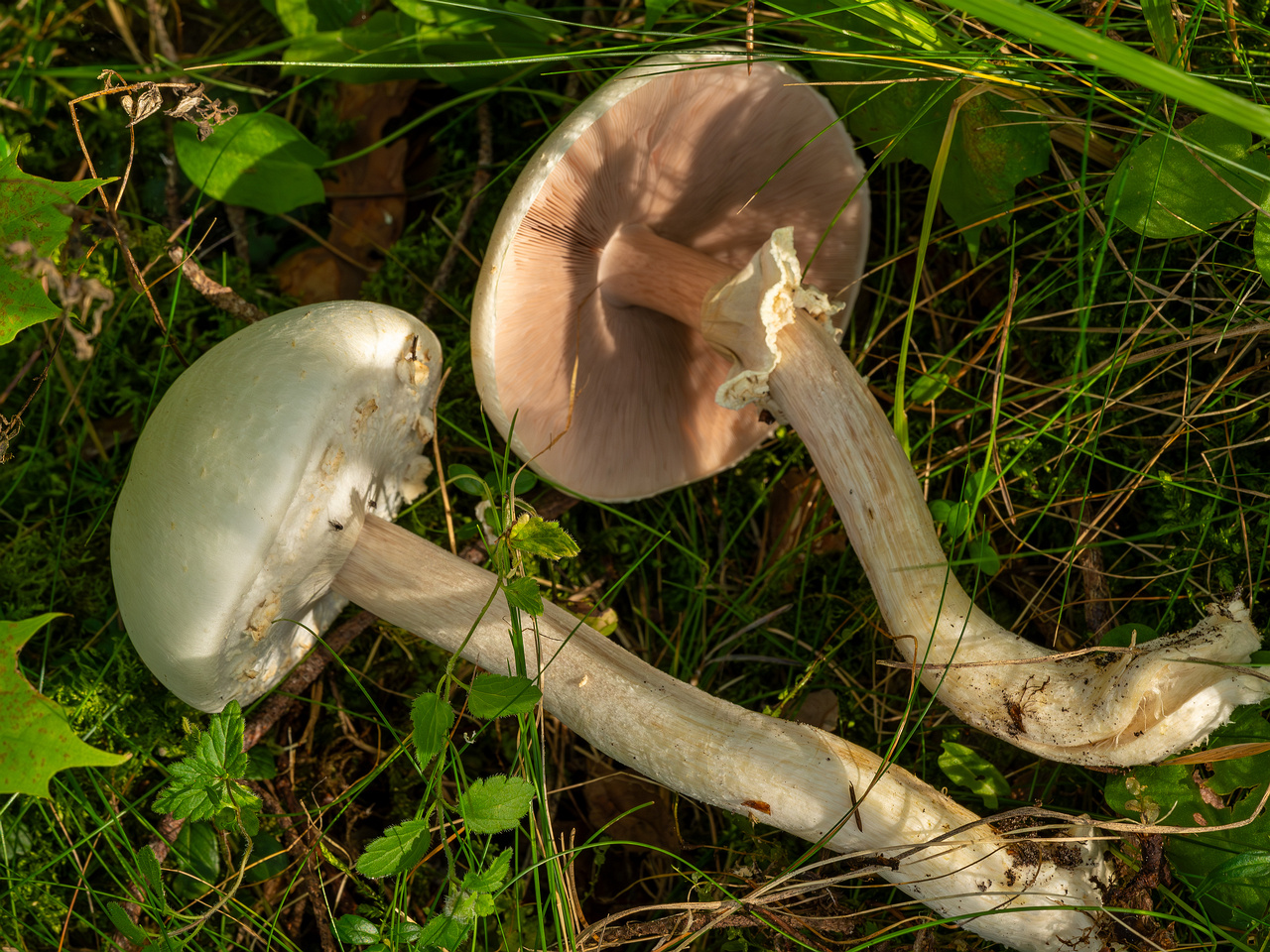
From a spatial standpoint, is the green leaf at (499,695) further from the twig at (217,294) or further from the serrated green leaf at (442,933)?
the twig at (217,294)

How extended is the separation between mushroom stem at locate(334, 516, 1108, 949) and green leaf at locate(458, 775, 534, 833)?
0.29 metres

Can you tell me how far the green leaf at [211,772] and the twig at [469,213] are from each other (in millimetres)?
1169

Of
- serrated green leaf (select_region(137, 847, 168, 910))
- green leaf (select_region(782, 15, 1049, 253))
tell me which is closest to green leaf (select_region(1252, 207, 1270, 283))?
green leaf (select_region(782, 15, 1049, 253))

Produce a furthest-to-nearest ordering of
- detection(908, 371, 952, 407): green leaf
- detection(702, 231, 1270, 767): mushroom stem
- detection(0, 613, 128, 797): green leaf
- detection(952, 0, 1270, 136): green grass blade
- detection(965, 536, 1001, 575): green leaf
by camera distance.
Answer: detection(908, 371, 952, 407): green leaf → detection(965, 536, 1001, 575): green leaf → detection(702, 231, 1270, 767): mushroom stem → detection(0, 613, 128, 797): green leaf → detection(952, 0, 1270, 136): green grass blade

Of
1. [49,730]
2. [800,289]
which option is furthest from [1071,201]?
[49,730]

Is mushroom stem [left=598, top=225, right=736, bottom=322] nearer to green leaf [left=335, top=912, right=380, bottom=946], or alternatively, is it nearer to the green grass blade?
the green grass blade

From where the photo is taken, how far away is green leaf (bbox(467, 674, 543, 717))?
156 centimetres

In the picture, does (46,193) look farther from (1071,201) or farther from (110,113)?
(1071,201)

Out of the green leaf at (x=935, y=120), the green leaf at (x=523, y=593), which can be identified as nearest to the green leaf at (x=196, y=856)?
the green leaf at (x=523, y=593)

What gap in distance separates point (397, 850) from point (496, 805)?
0.68 ft

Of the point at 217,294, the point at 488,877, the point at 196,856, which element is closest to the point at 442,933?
the point at 488,877

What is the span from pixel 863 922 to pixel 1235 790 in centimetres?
86

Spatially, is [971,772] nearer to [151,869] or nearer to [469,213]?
[151,869]

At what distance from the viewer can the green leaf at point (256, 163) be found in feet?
7.25
